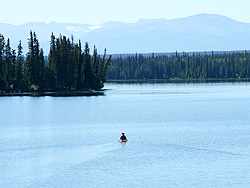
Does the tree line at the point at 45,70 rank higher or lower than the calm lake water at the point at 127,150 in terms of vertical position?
higher

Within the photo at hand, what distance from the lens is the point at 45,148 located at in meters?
54.2

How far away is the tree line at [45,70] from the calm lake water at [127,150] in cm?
7556

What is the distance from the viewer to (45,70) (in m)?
170

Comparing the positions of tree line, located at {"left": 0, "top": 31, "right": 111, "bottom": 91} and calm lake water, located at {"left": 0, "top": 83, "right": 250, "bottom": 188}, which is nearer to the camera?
calm lake water, located at {"left": 0, "top": 83, "right": 250, "bottom": 188}

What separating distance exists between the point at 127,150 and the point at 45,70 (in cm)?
12109

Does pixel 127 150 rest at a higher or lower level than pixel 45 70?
lower

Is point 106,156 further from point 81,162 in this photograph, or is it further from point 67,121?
point 67,121

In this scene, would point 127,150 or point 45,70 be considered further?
point 45,70

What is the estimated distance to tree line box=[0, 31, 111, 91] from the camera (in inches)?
6511

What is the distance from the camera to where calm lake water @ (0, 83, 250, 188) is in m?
39.5

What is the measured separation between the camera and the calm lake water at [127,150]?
130 feet

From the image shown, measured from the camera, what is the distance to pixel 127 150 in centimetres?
5250

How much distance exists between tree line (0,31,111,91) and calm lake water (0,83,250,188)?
75556 mm

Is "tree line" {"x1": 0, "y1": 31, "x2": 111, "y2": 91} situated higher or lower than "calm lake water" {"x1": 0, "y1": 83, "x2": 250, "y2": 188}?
higher
